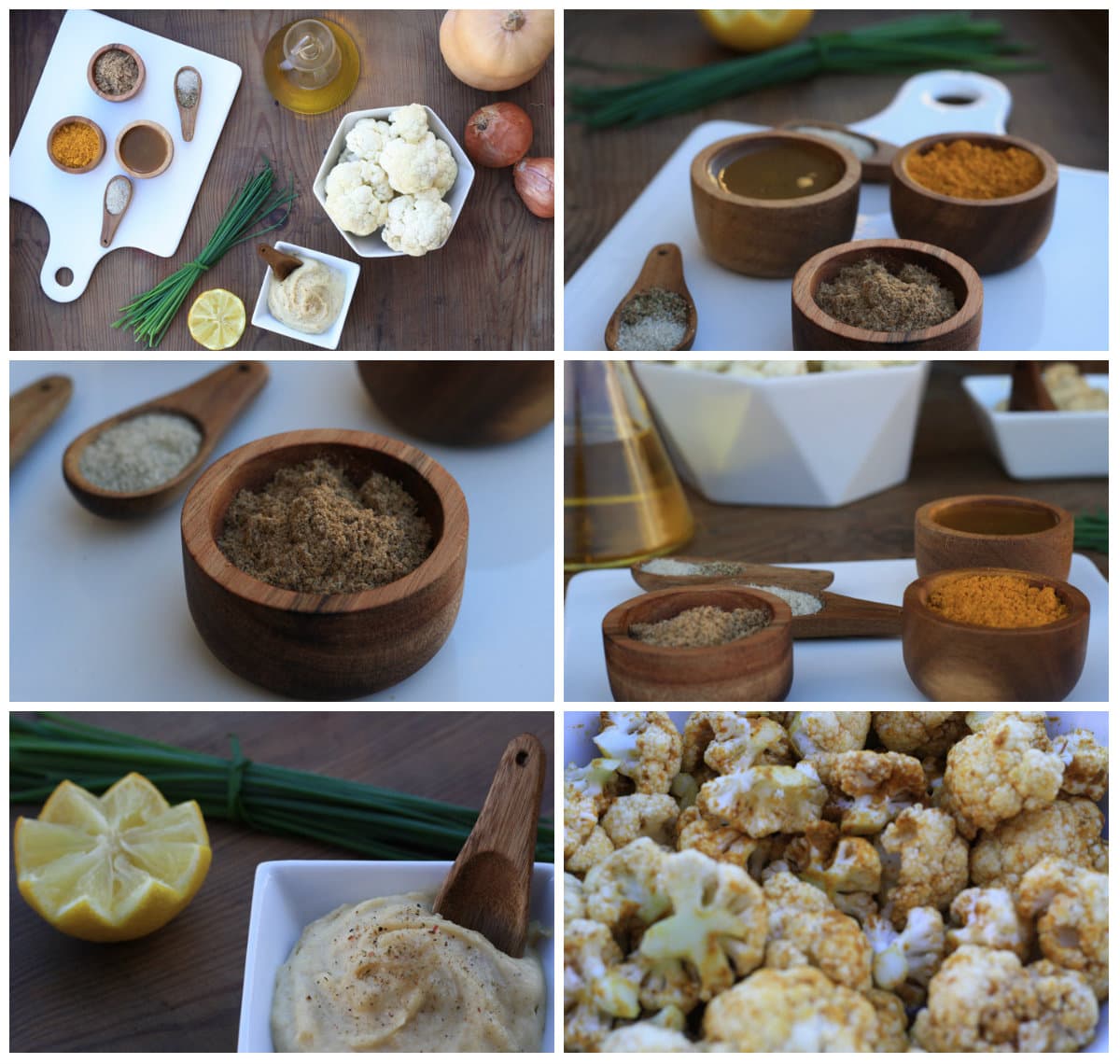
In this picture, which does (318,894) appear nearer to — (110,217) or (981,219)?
(110,217)

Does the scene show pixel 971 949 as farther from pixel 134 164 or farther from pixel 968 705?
pixel 134 164

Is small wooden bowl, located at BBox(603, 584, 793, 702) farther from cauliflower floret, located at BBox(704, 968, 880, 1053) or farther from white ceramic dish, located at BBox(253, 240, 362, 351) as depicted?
white ceramic dish, located at BBox(253, 240, 362, 351)

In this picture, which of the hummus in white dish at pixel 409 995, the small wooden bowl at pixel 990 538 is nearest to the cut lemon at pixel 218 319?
the hummus in white dish at pixel 409 995

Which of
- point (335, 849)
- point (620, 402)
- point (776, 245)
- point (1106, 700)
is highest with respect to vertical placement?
point (776, 245)

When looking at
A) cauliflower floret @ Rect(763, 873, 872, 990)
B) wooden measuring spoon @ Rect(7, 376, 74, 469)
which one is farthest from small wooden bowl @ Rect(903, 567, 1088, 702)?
wooden measuring spoon @ Rect(7, 376, 74, 469)

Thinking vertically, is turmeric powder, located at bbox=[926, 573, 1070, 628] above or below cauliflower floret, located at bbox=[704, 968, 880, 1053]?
above

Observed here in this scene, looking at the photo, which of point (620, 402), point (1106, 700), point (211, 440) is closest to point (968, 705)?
point (1106, 700)

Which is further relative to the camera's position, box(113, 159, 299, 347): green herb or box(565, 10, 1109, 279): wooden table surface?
box(565, 10, 1109, 279): wooden table surface
